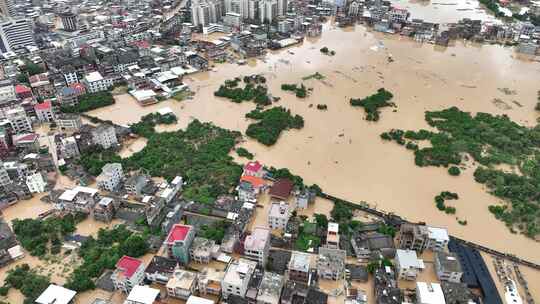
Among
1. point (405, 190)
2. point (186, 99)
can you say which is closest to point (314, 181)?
point (405, 190)

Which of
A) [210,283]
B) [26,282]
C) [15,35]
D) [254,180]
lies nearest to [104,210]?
[26,282]

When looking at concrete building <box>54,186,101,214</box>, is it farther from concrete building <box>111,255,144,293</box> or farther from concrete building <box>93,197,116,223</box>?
concrete building <box>111,255,144,293</box>

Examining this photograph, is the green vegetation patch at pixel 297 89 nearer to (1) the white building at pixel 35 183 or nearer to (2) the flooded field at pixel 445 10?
(1) the white building at pixel 35 183

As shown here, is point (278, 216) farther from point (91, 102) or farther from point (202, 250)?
point (91, 102)

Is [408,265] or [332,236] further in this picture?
[332,236]

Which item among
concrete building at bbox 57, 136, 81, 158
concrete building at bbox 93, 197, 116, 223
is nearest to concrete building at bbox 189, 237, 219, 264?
concrete building at bbox 93, 197, 116, 223

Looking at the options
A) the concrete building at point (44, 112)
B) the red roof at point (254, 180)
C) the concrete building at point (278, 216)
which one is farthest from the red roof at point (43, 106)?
the concrete building at point (278, 216)
